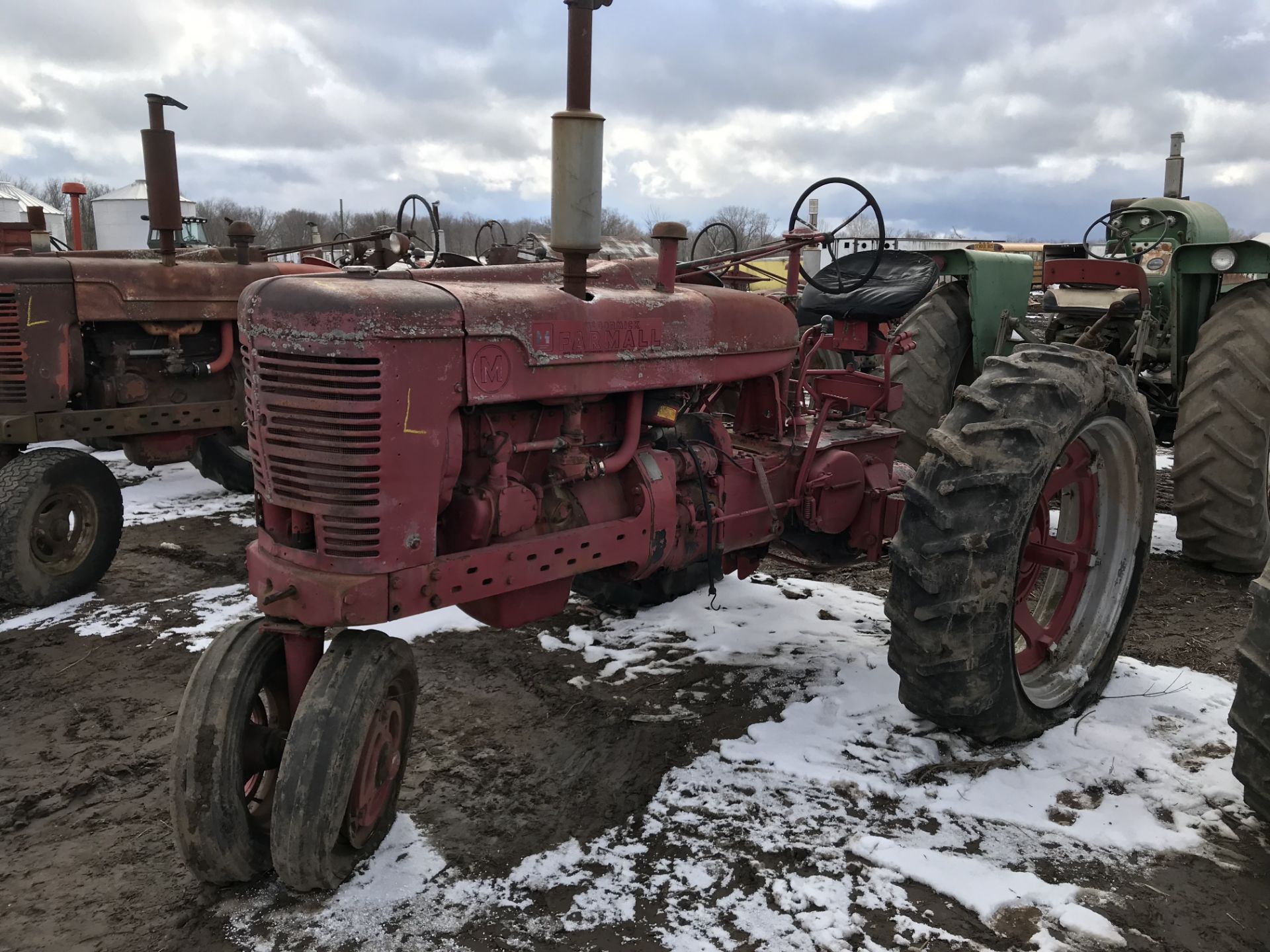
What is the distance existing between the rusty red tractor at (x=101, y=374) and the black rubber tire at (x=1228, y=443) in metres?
4.12

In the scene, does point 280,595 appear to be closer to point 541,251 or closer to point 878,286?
point 541,251

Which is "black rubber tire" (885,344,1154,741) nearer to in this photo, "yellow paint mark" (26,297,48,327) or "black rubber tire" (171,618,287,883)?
"black rubber tire" (171,618,287,883)

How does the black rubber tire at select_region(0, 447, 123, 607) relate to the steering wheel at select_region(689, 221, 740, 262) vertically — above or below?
below

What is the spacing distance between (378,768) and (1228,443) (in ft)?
14.2

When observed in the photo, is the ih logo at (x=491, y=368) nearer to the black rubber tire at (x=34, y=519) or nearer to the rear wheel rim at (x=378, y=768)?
the rear wheel rim at (x=378, y=768)

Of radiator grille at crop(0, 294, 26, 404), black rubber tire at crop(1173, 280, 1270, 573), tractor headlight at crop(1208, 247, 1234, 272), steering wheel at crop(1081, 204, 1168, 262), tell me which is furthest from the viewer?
steering wheel at crop(1081, 204, 1168, 262)

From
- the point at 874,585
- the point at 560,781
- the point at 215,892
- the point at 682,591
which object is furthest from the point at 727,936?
the point at 874,585

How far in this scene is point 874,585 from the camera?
5.25m

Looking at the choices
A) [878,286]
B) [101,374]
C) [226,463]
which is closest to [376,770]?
[878,286]

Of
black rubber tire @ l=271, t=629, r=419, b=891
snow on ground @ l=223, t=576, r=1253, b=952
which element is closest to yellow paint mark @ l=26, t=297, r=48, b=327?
black rubber tire @ l=271, t=629, r=419, b=891

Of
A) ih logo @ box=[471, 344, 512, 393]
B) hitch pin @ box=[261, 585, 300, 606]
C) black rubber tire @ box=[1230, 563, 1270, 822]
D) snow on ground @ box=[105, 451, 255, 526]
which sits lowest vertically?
snow on ground @ box=[105, 451, 255, 526]

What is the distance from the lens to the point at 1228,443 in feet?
15.7

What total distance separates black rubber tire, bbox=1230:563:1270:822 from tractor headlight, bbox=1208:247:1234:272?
10.2ft

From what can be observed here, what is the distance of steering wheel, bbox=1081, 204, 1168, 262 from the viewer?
6.44 meters
